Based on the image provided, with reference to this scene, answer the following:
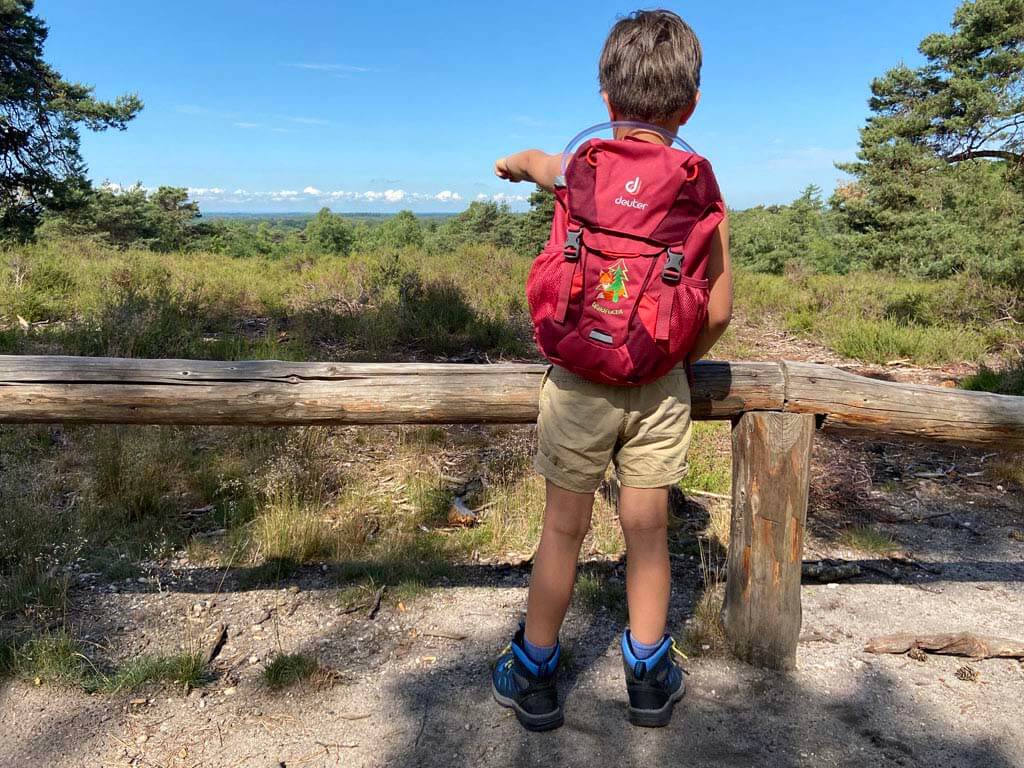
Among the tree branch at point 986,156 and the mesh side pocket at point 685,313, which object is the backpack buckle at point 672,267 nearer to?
the mesh side pocket at point 685,313

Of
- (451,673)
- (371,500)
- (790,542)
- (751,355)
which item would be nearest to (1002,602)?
(790,542)

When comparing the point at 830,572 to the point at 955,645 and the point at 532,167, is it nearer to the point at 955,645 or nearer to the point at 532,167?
the point at 955,645

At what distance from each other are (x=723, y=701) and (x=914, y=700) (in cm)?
73

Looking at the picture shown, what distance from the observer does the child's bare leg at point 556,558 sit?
212 cm

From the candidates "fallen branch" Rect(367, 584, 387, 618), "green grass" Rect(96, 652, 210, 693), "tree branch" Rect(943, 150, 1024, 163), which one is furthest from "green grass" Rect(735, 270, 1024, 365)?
"green grass" Rect(96, 652, 210, 693)

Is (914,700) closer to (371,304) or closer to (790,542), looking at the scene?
(790,542)

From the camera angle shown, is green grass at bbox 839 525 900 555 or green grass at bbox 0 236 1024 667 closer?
green grass at bbox 0 236 1024 667

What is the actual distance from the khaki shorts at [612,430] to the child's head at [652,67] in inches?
29.8

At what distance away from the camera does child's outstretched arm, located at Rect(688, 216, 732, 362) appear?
1916mm

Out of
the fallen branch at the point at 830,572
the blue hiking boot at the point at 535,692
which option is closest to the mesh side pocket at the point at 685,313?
the blue hiking boot at the point at 535,692

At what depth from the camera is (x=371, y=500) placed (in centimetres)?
433

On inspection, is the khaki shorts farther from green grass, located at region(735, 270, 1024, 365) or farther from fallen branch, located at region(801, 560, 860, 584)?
green grass, located at region(735, 270, 1024, 365)

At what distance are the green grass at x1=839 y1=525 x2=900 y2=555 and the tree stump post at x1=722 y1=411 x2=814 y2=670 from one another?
5.22 feet

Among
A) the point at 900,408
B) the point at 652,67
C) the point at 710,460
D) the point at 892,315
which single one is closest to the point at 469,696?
the point at 900,408
